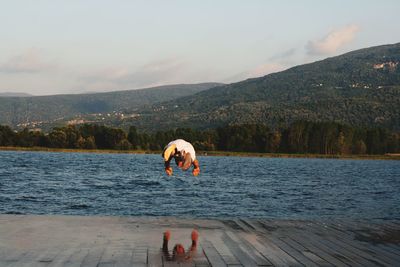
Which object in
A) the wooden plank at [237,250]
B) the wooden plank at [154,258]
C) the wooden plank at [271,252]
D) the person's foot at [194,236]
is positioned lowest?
the wooden plank at [271,252]

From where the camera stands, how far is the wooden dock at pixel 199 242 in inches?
446

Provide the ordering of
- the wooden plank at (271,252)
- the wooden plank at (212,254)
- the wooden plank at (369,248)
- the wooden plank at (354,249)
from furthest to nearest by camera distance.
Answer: the wooden plank at (369,248)
the wooden plank at (354,249)
the wooden plank at (271,252)
the wooden plank at (212,254)

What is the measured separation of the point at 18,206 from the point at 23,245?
74.4ft

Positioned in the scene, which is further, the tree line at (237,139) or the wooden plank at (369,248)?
the tree line at (237,139)

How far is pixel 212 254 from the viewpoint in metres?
11.9

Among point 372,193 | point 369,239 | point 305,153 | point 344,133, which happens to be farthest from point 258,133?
point 369,239

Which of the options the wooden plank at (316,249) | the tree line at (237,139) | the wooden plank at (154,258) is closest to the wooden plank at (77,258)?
the wooden plank at (154,258)

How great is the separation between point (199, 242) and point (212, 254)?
4.91 feet

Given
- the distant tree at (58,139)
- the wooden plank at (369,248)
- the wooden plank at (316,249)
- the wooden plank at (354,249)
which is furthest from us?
the distant tree at (58,139)

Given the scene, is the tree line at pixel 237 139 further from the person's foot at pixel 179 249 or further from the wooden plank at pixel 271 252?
the person's foot at pixel 179 249

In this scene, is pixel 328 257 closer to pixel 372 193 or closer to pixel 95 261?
pixel 95 261

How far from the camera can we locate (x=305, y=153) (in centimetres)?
17712

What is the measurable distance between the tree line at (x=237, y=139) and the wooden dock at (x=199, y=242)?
14907cm

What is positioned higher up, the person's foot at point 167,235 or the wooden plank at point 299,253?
the person's foot at point 167,235
